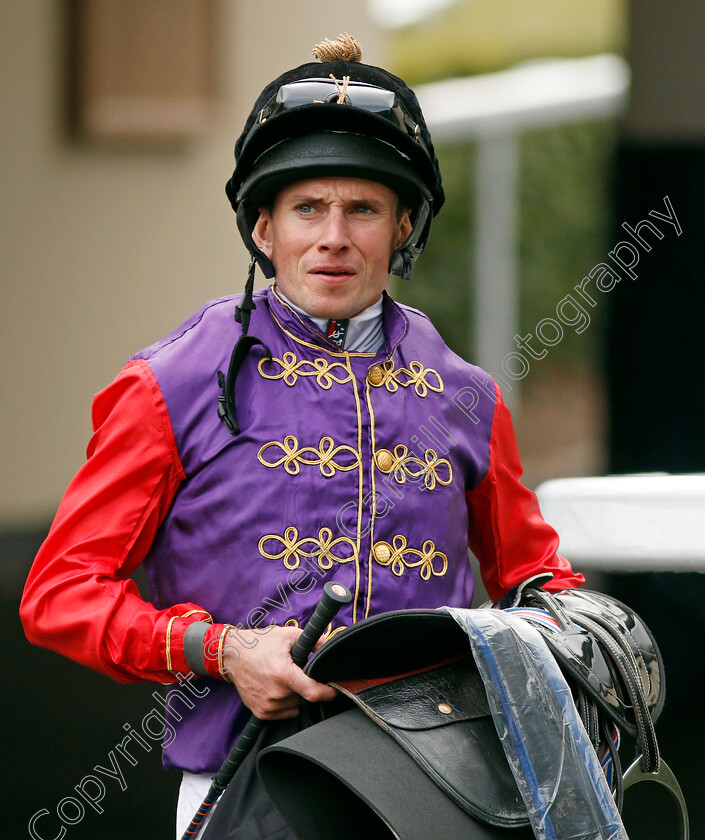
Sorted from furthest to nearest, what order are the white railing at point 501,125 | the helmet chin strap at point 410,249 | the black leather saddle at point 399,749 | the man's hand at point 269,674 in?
the white railing at point 501,125
the helmet chin strap at point 410,249
the man's hand at point 269,674
the black leather saddle at point 399,749

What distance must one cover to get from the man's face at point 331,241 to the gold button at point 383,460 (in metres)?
0.27

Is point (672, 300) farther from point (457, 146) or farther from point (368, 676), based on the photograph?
point (457, 146)

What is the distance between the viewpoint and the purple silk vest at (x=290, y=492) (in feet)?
6.46

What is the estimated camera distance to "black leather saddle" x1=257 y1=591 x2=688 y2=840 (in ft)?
5.37

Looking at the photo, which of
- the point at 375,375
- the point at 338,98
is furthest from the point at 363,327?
the point at 338,98

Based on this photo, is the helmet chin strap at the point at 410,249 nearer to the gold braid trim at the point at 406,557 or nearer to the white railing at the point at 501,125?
the gold braid trim at the point at 406,557

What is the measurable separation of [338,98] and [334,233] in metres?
0.24

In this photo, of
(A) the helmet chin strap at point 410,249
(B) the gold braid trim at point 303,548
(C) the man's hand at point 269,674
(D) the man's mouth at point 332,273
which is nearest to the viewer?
(C) the man's hand at point 269,674

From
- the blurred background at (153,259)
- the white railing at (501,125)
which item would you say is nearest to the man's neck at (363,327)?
the blurred background at (153,259)

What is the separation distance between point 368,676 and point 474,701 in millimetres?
175

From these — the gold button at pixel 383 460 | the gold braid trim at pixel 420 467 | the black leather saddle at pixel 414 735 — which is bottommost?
the black leather saddle at pixel 414 735

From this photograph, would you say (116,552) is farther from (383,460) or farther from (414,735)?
(414,735)

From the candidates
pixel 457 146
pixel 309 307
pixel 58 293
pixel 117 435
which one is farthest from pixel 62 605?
pixel 457 146

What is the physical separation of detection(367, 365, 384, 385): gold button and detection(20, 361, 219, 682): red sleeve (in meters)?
0.40
